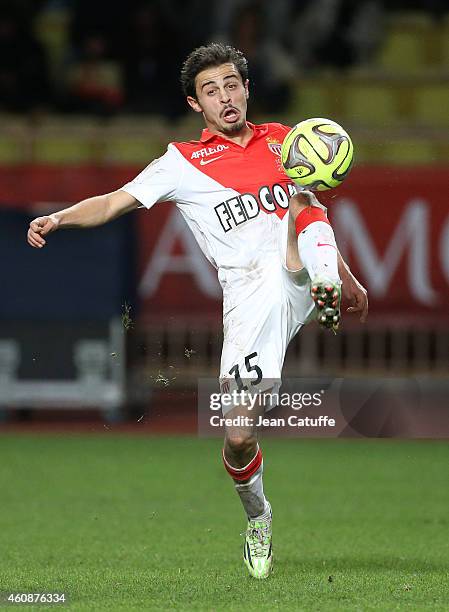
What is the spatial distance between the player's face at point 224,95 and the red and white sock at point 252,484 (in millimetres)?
1600

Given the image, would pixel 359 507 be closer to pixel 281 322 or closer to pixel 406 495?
pixel 406 495

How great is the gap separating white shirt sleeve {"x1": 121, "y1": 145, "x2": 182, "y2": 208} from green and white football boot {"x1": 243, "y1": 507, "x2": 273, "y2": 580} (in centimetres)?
166

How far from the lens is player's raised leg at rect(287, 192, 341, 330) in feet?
19.6

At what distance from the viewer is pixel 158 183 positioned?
680cm

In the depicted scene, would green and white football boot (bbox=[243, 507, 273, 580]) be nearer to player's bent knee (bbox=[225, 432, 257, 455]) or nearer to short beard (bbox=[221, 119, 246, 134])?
player's bent knee (bbox=[225, 432, 257, 455])

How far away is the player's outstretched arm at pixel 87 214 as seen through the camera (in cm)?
634

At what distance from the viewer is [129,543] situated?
7.84 meters

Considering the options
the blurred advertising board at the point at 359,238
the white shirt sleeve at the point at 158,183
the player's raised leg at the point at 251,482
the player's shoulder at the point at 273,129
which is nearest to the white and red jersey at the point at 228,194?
the white shirt sleeve at the point at 158,183

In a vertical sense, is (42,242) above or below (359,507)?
above

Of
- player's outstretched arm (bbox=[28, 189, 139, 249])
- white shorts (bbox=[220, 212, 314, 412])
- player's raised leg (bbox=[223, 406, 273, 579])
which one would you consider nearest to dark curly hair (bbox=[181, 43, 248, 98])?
player's outstretched arm (bbox=[28, 189, 139, 249])

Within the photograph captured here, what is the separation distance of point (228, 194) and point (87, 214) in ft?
2.36

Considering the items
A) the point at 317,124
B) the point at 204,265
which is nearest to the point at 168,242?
the point at 204,265

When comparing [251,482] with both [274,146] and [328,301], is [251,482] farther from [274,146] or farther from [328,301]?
[274,146]

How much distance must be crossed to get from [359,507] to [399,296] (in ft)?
15.2
